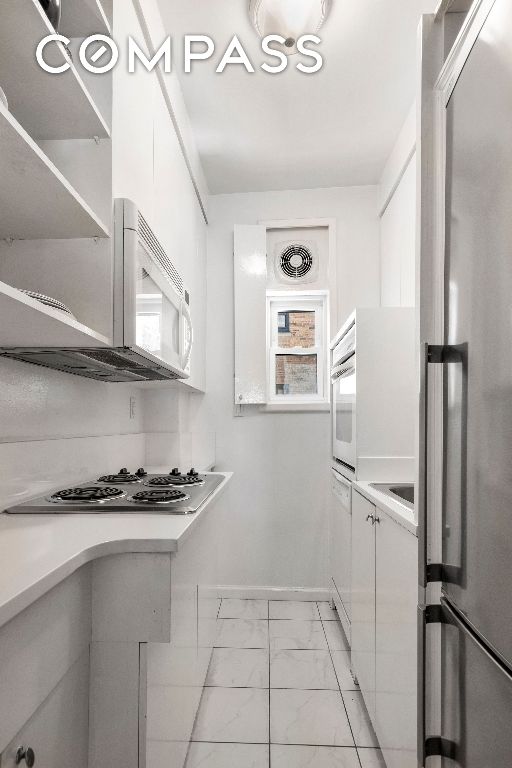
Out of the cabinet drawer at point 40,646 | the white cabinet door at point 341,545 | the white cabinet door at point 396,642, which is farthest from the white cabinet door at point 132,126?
the white cabinet door at point 341,545

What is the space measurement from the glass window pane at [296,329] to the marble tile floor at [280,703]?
172 cm

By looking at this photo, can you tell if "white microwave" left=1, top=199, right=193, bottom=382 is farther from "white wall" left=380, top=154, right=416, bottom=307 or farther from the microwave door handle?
"white wall" left=380, top=154, right=416, bottom=307

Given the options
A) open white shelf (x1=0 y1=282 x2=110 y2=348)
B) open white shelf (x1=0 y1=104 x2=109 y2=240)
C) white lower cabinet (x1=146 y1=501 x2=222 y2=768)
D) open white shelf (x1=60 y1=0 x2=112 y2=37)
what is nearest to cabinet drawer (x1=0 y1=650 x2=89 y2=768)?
white lower cabinet (x1=146 y1=501 x2=222 y2=768)

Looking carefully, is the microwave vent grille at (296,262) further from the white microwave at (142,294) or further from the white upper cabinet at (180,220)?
the white microwave at (142,294)

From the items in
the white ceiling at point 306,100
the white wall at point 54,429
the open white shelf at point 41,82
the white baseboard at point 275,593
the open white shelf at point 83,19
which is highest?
the white ceiling at point 306,100

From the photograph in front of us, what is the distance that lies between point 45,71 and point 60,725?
1.38 m

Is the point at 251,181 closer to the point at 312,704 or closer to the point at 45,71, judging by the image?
the point at 45,71

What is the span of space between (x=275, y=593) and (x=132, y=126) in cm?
269

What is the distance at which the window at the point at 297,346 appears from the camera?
3426mm

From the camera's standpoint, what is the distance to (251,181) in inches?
127

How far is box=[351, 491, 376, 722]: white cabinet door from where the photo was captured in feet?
5.82

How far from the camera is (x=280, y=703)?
2.01m

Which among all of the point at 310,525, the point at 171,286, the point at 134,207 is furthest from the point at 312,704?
the point at 134,207

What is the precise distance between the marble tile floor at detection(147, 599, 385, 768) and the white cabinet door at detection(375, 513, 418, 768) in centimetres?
22
